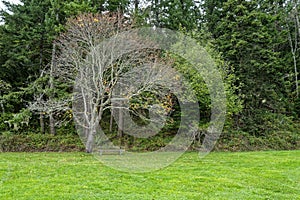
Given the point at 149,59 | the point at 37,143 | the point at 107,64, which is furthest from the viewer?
the point at 37,143

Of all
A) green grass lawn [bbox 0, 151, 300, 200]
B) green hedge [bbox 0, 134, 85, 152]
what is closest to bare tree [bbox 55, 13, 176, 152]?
green hedge [bbox 0, 134, 85, 152]

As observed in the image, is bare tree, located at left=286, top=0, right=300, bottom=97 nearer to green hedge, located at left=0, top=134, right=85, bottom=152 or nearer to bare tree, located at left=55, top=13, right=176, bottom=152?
bare tree, located at left=55, top=13, right=176, bottom=152

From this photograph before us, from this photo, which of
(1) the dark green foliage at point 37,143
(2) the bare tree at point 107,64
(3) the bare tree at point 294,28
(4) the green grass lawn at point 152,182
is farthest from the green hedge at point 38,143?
(3) the bare tree at point 294,28

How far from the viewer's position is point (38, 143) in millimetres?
13883

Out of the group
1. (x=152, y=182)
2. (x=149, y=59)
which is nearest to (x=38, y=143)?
(x=149, y=59)

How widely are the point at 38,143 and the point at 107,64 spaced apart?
5.33 metres

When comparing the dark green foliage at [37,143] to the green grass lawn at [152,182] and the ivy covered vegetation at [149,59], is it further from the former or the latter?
the green grass lawn at [152,182]

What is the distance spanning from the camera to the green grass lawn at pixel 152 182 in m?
5.68

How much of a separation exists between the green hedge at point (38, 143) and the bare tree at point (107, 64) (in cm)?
179

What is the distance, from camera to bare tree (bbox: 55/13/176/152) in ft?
38.3

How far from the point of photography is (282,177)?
732 cm

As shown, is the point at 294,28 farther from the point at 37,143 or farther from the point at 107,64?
the point at 37,143

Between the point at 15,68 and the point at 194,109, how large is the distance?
9.60m

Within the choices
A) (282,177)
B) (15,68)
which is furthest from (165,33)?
(282,177)
